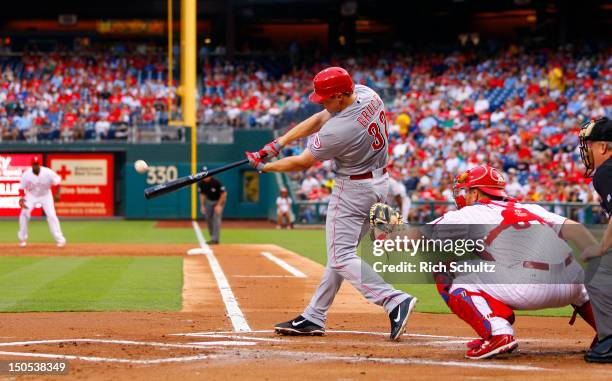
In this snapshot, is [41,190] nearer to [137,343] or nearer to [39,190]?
[39,190]

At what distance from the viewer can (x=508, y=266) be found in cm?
649

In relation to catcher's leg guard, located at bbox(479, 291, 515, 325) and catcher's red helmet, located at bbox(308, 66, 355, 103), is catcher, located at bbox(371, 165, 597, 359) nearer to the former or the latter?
catcher's leg guard, located at bbox(479, 291, 515, 325)

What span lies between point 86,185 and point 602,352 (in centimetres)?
3272

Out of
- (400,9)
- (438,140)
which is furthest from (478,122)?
(400,9)

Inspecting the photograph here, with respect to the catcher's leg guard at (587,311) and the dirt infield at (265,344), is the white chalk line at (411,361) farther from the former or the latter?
the catcher's leg guard at (587,311)

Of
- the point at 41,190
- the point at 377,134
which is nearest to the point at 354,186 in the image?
the point at 377,134

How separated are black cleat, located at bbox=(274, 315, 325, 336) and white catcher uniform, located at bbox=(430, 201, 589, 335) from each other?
4.93 feet

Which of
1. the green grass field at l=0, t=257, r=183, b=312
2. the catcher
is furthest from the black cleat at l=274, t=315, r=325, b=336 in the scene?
the green grass field at l=0, t=257, r=183, b=312

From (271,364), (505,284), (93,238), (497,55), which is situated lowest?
(93,238)

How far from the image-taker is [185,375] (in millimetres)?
5715

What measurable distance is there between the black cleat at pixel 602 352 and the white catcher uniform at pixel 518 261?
0.45m

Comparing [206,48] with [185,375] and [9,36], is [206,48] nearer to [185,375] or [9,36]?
[9,36]

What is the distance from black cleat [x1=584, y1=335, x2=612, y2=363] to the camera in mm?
6148

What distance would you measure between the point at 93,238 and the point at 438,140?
11.8 metres
